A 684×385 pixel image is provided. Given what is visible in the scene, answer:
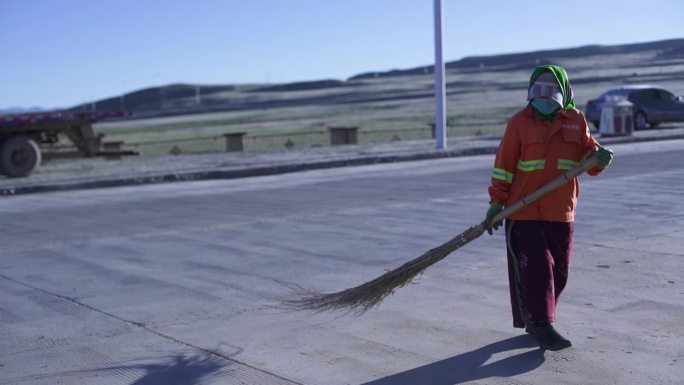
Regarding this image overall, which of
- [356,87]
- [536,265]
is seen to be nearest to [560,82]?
[536,265]

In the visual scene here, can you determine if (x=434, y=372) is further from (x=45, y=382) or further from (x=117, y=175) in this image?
(x=117, y=175)

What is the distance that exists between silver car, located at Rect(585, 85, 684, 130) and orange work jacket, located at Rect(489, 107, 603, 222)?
85.5 feet

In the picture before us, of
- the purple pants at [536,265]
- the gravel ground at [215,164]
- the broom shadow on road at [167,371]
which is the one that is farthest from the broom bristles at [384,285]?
the gravel ground at [215,164]

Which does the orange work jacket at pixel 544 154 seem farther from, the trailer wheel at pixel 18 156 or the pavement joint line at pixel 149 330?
the trailer wheel at pixel 18 156

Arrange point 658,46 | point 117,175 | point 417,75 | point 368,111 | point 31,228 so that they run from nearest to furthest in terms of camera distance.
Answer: point 31,228 → point 117,175 → point 658,46 → point 368,111 → point 417,75

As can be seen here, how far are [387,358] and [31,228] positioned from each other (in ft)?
26.7

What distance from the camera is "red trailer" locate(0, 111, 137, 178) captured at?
2048cm

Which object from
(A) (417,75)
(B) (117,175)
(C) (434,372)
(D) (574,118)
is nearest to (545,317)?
(C) (434,372)

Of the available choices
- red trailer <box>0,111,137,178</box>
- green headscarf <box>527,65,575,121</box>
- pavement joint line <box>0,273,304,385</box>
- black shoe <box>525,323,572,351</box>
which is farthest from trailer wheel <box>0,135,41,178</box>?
black shoe <box>525,323,572,351</box>

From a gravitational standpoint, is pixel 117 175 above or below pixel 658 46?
below

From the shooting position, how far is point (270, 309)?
24.7 ft

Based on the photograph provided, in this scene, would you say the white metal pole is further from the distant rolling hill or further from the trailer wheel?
the distant rolling hill

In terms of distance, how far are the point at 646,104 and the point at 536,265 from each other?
27377mm

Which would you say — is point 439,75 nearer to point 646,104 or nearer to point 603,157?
point 646,104
